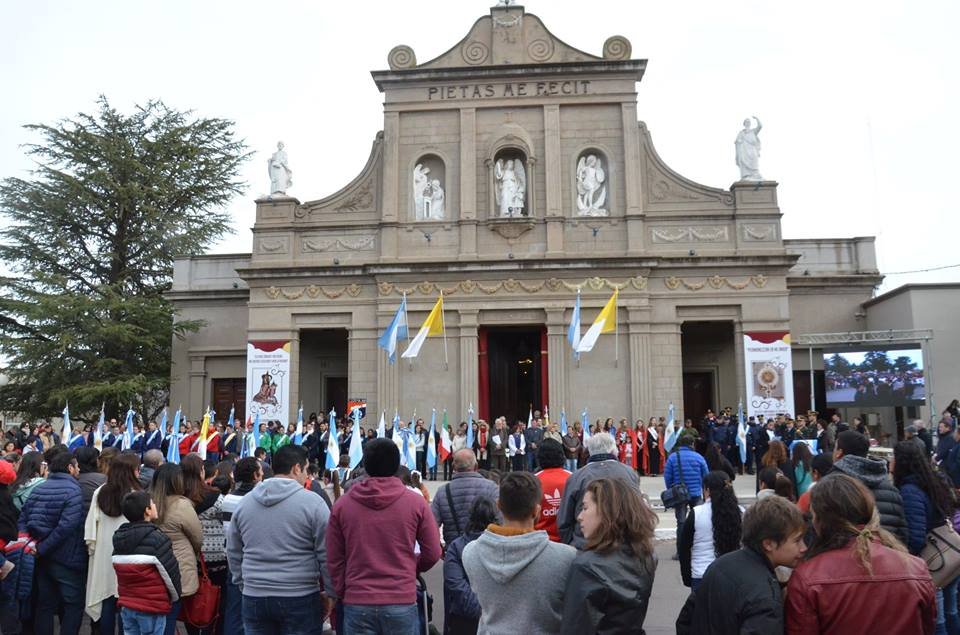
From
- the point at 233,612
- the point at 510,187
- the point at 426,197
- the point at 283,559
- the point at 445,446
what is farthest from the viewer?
the point at 426,197

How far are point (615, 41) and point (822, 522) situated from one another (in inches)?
1054

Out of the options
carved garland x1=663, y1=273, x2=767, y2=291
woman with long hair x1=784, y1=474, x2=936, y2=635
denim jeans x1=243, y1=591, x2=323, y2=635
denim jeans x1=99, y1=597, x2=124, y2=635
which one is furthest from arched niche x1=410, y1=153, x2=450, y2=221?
woman with long hair x1=784, y1=474, x2=936, y2=635

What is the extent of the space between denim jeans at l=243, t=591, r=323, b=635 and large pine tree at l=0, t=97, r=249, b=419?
86.9 ft

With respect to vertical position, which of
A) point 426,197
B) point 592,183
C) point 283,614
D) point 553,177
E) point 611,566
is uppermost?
point 553,177

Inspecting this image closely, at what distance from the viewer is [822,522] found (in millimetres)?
3658

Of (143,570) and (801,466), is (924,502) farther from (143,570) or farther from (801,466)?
(143,570)

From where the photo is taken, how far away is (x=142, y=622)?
598cm

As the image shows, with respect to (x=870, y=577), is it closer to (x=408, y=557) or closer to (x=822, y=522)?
(x=822, y=522)

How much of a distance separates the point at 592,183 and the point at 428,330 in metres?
A: 8.15

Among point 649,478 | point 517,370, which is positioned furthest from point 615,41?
point 649,478

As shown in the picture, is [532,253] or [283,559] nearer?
[283,559]

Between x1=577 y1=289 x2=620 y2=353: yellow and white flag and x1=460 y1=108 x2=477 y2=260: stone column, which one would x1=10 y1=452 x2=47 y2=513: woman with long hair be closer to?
x1=577 y1=289 x2=620 y2=353: yellow and white flag

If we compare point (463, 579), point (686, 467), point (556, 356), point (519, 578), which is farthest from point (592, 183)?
point (519, 578)

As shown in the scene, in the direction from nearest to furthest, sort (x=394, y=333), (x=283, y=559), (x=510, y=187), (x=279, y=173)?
(x=283, y=559), (x=394, y=333), (x=510, y=187), (x=279, y=173)
